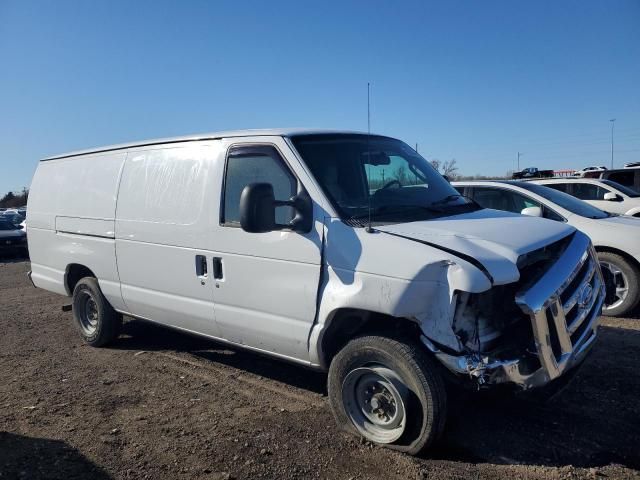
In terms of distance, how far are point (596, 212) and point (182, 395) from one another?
19.5 ft

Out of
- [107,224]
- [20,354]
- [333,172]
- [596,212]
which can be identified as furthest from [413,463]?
[596,212]

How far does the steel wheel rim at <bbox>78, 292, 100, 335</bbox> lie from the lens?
637 cm

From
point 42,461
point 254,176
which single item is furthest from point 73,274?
point 254,176

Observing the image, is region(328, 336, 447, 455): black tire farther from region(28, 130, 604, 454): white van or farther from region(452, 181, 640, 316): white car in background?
region(452, 181, 640, 316): white car in background

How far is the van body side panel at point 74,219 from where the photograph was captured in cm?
575

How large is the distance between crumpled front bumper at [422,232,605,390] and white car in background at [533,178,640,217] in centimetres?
675

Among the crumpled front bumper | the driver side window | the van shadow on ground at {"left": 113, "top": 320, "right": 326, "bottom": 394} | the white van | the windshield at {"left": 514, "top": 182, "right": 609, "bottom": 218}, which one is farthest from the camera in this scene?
the windshield at {"left": 514, "top": 182, "right": 609, "bottom": 218}

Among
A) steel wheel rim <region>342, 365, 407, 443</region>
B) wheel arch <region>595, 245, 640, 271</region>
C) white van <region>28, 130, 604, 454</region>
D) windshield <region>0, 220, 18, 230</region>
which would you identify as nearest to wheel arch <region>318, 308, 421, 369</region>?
white van <region>28, 130, 604, 454</region>

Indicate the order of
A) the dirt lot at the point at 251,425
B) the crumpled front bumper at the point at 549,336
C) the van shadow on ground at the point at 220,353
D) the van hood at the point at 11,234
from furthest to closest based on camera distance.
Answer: the van hood at the point at 11,234, the van shadow on ground at the point at 220,353, the dirt lot at the point at 251,425, the crumpled front bumper at the point at 549,336


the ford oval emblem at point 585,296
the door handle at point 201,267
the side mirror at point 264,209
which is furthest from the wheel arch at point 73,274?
the ford oval emblem at point 585,296

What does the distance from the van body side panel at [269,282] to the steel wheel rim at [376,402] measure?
1.52ft

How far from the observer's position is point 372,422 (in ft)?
12.1

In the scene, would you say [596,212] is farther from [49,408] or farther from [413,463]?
[49,408]

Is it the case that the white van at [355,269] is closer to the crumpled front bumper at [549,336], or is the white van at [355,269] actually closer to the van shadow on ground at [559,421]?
the crumpled front bumper at [549,336]
